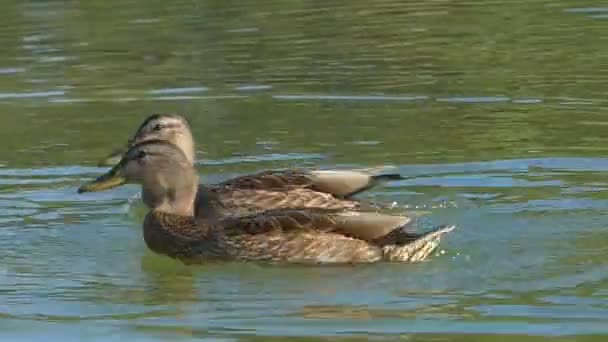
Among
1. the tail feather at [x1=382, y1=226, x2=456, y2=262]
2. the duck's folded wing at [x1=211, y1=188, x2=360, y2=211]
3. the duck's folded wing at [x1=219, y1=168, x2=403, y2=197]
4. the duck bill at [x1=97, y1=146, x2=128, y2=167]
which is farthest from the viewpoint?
the duck bill at [x1=97, y1=146, x2=128, y2=167]

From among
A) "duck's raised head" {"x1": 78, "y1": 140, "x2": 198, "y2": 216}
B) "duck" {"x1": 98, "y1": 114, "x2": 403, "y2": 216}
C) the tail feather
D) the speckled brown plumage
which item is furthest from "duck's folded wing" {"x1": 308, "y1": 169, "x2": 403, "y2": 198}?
the tail feather

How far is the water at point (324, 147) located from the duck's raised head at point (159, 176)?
1.27 ft

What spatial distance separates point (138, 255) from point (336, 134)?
369cm

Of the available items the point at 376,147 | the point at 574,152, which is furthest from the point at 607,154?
the point at 376,147

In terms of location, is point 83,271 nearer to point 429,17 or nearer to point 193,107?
point 193,107

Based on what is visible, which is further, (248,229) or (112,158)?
(112,158)

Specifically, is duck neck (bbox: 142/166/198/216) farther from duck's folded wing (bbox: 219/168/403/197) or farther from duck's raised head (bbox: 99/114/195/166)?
duck's raised head (bbox: 99/114/195/166)

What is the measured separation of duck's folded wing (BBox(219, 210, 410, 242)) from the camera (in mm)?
11531

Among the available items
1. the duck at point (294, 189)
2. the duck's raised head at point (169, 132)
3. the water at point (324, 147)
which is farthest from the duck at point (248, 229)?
the duck's raised head at point (169, 132)

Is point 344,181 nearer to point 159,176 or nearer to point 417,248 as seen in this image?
point 159,176

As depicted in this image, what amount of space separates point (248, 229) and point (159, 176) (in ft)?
3.17

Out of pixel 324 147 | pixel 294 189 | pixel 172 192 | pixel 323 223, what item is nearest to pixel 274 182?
pixel 294 189

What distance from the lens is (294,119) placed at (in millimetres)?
16156

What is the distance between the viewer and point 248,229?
11.8 meters
